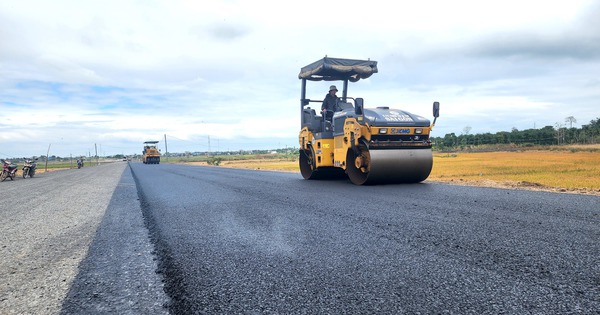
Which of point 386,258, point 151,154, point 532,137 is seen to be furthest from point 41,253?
point 532,137

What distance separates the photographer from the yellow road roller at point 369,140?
860 cm

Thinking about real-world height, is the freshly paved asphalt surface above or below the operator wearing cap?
below

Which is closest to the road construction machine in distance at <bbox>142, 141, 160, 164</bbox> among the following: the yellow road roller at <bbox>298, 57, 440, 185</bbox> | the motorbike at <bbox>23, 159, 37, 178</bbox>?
the motorbike at <bbox>23, 159, 37, 178</bbox>

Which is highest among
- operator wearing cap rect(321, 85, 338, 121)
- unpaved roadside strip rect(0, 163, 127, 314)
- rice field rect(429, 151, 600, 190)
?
operator wearing cap rect(321, 85, 338, 121)

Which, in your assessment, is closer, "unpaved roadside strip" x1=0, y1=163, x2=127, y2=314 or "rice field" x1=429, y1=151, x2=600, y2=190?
"unpaved roadside strip" x1=0, y1=163, x2=127, y2=314

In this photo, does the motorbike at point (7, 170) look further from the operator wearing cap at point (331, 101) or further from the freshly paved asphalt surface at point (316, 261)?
the operator wearing cap at point (331, 101)

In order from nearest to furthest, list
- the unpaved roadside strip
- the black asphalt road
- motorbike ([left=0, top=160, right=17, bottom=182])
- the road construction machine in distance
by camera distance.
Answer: the black asphalt road → the unpaved roadside strip → motorbike ([left=0, top=160, right=17, bottom=182]) → the road construction machine in distance

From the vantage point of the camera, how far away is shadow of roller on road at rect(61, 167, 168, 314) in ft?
7.33

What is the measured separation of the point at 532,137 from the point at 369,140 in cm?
7203

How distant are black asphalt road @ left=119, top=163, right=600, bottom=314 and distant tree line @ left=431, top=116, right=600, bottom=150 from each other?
59.3m

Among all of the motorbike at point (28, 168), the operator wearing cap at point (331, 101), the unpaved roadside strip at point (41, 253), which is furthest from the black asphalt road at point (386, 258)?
the motorbike at point (28, 168)

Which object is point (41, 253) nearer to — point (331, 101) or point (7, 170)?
point (331, 101)

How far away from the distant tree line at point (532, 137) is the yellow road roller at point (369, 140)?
53907mm

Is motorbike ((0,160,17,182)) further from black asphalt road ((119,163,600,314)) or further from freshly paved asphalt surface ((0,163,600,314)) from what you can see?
black asphalt road ((119,163,600,314))
